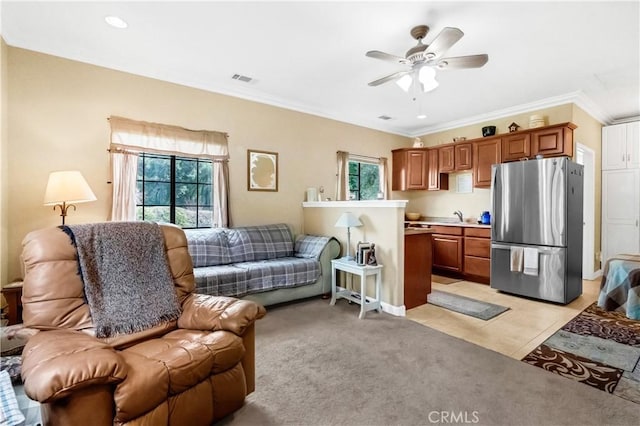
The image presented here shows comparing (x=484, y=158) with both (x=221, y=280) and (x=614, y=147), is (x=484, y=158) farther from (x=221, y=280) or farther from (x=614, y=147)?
(x=221, y=280)

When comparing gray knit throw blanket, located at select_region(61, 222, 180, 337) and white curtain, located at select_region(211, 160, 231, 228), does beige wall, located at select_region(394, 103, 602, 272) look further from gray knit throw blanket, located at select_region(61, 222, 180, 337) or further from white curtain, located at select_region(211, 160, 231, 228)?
gray knit throw blanket, located at select_region(61, 222, 180, 337)

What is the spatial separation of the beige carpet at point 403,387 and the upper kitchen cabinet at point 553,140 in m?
3.21

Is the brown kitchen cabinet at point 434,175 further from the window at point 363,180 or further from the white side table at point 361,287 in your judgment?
the white side table at point 361,287

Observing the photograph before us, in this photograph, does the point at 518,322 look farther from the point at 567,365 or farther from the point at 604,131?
the point at 604,131

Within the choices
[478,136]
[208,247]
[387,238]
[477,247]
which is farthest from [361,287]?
[478,136]

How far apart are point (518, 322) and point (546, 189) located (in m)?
1.73

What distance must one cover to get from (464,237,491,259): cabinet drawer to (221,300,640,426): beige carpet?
7.72 feet

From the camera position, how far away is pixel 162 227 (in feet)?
7.38

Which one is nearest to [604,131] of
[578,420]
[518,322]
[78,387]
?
[518,322]

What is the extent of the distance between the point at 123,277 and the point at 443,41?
281 cm

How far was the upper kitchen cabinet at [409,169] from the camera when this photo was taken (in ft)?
19.4

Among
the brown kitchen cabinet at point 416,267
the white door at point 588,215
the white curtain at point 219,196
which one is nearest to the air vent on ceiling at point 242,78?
the white curtain at point 219,196

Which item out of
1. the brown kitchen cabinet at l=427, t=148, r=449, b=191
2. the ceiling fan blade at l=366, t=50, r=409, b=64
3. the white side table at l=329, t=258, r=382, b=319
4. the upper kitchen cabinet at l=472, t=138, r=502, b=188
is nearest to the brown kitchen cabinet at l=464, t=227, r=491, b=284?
the upper kitchen cabinet at l=472, t=138, r=502, b=188

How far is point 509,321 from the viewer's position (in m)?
3.18
